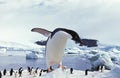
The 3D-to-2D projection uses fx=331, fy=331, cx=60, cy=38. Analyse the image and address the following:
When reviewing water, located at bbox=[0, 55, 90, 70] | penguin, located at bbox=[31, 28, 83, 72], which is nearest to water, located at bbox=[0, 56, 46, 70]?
water, located at bbox=[0, 55, 90, 70]

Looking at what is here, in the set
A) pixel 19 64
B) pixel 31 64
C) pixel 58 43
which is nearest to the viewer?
pixel 58 43

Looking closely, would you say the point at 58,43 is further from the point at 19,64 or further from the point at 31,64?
the point at 19,64

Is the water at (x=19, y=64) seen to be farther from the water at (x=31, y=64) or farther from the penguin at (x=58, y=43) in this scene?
the penguin at (x=58, y=43)

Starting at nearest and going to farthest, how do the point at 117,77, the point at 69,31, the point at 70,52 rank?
the point at 69,31, the point at 117,77, the point at 70,52

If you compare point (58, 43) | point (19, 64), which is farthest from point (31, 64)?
point (58, 43)

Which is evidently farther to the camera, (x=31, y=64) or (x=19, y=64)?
(x=19, y=64)

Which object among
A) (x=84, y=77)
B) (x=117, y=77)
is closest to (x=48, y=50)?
(x=117, y=77)

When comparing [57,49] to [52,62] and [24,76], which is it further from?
[24,76]

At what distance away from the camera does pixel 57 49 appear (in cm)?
598

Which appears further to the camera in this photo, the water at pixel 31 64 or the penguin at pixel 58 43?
the water at pixel 31 64

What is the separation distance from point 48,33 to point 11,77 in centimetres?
2391

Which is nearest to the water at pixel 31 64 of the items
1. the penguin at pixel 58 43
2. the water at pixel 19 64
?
the water at pixel 19 64

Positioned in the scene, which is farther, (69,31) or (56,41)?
(56,41)

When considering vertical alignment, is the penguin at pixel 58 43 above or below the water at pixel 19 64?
above
